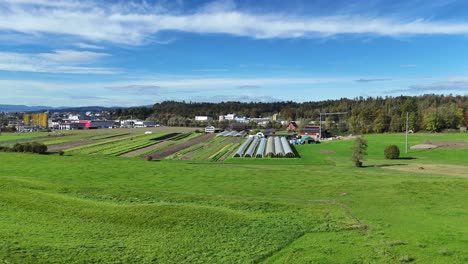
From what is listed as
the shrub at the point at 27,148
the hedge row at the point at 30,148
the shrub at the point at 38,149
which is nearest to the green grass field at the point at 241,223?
the shrub at the point at 38,149

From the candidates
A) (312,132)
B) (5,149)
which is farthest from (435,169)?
(312,132)

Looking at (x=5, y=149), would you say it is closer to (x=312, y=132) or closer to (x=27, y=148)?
(x=27, y=148)

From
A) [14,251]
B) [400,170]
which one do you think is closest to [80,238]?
[14,251]

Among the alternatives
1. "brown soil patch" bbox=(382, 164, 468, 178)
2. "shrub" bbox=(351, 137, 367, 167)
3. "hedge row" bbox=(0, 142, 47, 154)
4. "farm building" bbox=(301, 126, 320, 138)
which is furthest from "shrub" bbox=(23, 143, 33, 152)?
"farm building" bbox=(301, 126, 320, 138)

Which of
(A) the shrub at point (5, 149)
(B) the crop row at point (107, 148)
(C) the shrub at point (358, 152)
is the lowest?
(B) the crop row at point (107, 148)

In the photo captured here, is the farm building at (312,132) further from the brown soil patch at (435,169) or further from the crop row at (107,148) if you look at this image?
the brown soil patch at (435,169)

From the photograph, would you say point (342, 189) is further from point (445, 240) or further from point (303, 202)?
point (445, 240)

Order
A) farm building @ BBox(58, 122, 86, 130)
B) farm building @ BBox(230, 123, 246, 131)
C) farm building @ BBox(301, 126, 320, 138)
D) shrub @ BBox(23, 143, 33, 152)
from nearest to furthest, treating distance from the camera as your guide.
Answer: shrub @ BBox(23, 143, 33, 152)
farm building @ BBox(301, 126, 320, 138)
farm building @ BBox(230, 123, 246, 131)
farm building @ BBox(58, 122, 86, 130)

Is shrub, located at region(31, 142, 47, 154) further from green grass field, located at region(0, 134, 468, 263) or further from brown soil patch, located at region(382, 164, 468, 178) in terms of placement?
brown soil patch, located at region(382, 164, 468, 178)

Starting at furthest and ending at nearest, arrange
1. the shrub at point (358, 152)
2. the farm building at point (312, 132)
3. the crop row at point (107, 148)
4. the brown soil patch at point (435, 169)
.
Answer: the farm building at point (312, 132), the crop row at point (107, 148), the shrub at point (358, 152), the brown soil patch at point (435, 169)

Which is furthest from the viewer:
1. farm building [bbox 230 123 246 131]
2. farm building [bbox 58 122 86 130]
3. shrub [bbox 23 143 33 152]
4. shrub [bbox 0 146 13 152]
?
farm building [bbox 58 122 86 130]

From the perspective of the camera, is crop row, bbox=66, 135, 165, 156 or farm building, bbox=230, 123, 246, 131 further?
farm building, bbox=230, 123, 246, 131
